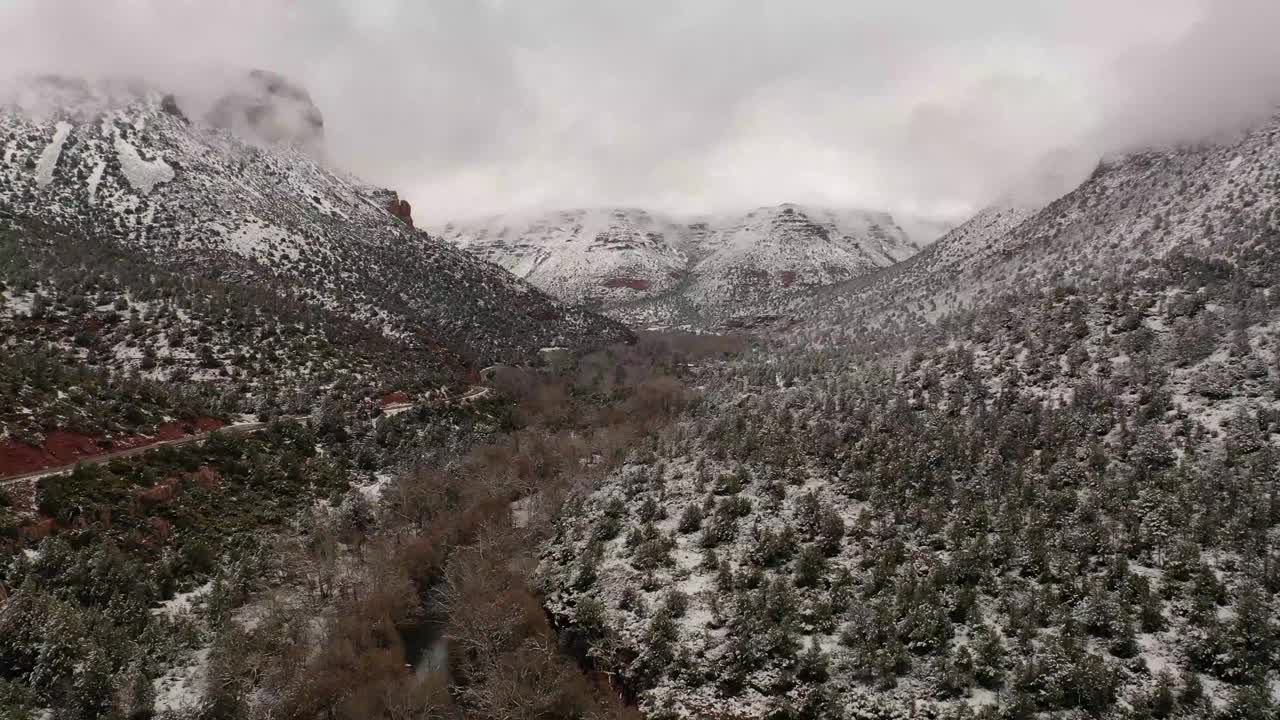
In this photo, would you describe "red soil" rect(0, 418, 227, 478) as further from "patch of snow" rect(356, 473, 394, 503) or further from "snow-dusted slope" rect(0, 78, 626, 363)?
"snow-dusted slope" rect(0, 78, 626, 363)

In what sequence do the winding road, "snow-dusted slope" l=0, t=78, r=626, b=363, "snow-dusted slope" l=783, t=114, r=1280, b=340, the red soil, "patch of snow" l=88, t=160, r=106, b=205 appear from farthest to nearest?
"patch of snow" l=88, t=160, r=106, b=205
"snow-dusted slope" l=0, t=78, r=626, b=363
"snow-dusted slope" l=783, t=114, r=1280, b=340
the red soil
the winding road

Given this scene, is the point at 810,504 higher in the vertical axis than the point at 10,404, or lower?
lower

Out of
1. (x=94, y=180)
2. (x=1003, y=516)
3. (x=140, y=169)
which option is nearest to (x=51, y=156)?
(x=94, y=180)

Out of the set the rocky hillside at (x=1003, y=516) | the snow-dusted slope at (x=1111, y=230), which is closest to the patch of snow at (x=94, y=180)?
the rocky hillside at (x=1003, y=516)

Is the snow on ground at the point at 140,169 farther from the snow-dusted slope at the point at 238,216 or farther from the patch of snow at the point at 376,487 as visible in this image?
the patch of snow at the point at 376,487

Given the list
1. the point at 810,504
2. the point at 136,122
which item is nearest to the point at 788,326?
the point at 810,504

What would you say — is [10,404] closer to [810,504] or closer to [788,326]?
[810,504]

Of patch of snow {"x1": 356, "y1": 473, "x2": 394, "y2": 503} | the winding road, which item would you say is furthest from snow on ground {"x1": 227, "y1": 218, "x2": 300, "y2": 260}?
patch of snow {"x1": 356, "y1": 473, "x2": 394, "y2": 503}
